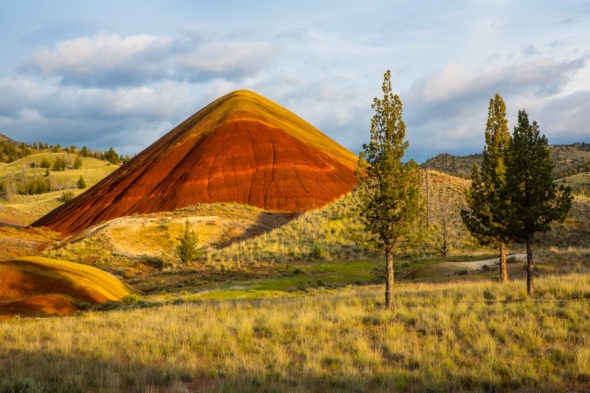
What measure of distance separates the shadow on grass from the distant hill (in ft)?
388

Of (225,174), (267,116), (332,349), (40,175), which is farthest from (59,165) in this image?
(332,349)

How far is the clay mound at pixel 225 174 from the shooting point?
77688mm

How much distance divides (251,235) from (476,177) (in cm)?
3638

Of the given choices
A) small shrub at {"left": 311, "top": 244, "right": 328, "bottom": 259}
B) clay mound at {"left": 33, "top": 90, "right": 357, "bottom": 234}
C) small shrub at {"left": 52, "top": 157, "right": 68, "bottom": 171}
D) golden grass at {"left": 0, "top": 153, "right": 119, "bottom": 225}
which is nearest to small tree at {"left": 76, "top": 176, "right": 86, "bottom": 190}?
golden grass at {"left": 0, "top": 153, "right": 119, "bottom": 225}

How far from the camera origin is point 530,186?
19766 millimetres

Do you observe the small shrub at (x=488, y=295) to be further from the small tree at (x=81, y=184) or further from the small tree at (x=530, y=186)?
the small tree at (x=81, y=184)

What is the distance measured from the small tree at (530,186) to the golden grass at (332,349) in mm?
3486

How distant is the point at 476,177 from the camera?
92.1 feet

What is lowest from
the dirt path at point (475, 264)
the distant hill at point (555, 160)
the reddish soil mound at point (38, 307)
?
the reddish soil mound at point (38, 307)

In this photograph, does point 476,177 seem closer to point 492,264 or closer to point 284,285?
point 492,264

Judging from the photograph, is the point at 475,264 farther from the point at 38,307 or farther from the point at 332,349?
the point at 38,307

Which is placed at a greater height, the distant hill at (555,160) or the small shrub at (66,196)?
the distant hill at (555,160)

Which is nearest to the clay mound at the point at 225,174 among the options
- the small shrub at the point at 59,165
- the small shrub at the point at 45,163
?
the small shrub at the point at 59,165

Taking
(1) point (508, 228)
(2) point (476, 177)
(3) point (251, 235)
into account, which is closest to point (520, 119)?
(1) point (508, 228)
